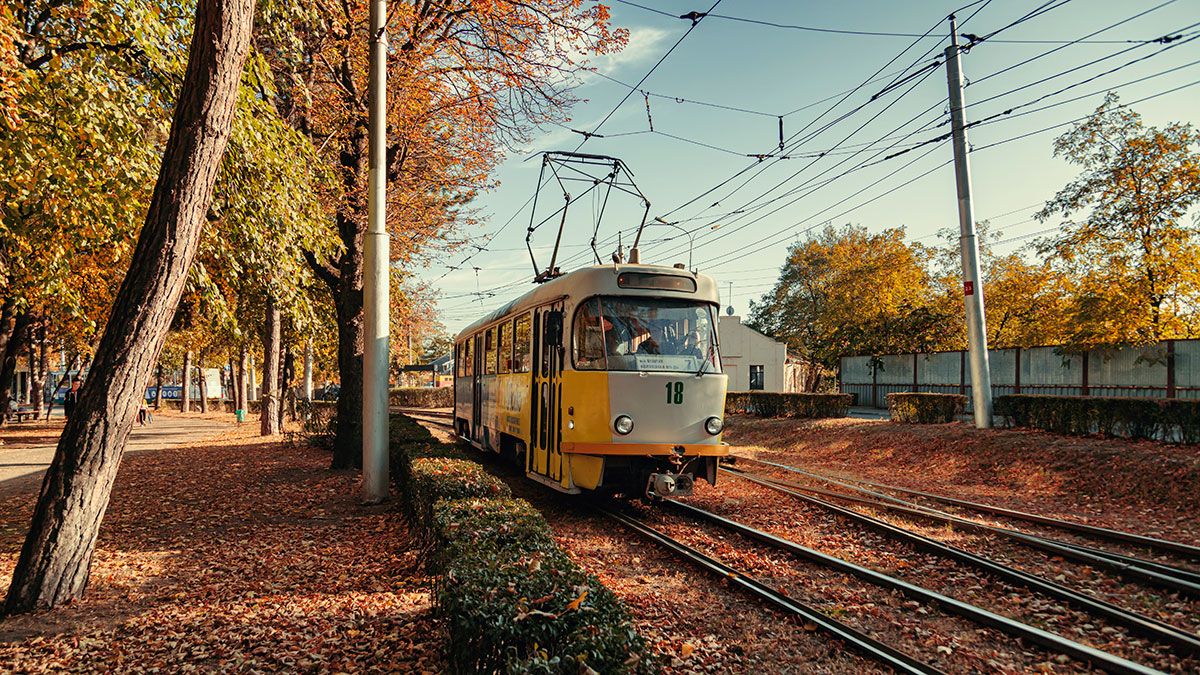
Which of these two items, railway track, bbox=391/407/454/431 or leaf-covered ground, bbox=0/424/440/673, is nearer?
leaf-covered ground, bbox=0/424/440/673

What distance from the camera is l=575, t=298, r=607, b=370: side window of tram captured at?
902 centimetres

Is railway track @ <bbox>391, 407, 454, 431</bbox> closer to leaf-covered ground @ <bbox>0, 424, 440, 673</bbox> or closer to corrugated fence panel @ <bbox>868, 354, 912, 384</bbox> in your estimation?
leaf-covered ground @ <bbox>0, 424, 440, 673</bbox>

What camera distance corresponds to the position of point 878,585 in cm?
671

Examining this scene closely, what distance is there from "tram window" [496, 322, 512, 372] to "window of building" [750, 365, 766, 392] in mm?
38201

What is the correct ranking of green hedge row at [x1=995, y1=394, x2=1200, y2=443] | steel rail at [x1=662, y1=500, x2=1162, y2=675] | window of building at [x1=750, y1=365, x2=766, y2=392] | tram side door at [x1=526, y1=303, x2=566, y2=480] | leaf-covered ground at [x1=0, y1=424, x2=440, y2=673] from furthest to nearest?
window of building at [x1=750, y1=365, x2=766, y2=392], green hedge row at [x1=995, y1=394, x2=1200, y2=443], tram side door at [x1=526, y1=303, x2=566, y2=480], leaf-covered ground at [x1=0, y1=424, x2=440, y2=673], steel rail at [x1=662, y1=500, x2=1162, y2=675]

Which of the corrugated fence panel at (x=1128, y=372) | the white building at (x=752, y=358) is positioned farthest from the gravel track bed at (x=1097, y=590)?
the white building at (x=752, y=358)

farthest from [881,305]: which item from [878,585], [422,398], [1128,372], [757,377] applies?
[422,398]

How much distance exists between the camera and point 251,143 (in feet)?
32.2

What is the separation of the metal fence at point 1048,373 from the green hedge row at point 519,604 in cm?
1733

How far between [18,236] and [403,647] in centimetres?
1125

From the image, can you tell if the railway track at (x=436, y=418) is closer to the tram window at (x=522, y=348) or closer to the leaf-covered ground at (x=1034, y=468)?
the leaf-covered ground at (x=1034, y=468)

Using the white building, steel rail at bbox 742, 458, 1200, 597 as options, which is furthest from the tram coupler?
the white building

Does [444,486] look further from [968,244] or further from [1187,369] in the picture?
→ [1187,369]

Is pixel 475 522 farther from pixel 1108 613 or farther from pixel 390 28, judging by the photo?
pixel 390 28
